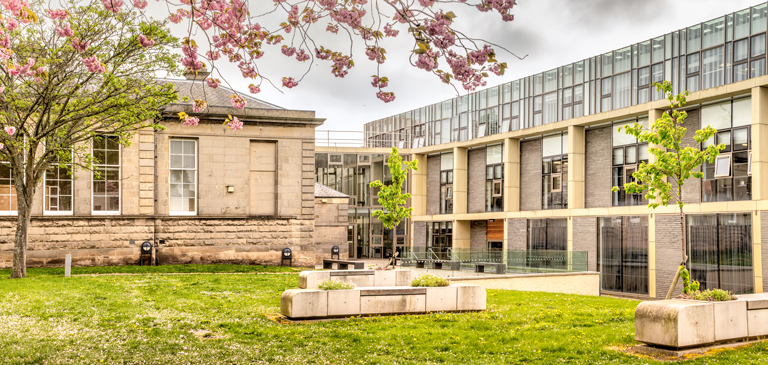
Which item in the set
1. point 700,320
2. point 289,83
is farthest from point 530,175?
point 289,83

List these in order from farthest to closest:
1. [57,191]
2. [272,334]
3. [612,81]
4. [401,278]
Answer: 1. [612,81]
2. [57,191]
3. [401,278]
4. [272,334]

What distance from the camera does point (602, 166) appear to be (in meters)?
40.4

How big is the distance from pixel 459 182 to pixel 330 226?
11510mm

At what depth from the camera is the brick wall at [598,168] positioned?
3991 centimetres

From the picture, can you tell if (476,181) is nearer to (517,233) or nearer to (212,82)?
(517,233)

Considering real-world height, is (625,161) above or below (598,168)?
above

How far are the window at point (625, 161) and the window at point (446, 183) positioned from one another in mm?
16200

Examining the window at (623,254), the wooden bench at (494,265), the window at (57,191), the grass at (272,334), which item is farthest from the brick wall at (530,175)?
the window at (57,191)

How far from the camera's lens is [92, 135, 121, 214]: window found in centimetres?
2880

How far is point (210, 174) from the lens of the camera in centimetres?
3053

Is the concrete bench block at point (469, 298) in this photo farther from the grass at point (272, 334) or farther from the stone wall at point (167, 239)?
the stone wall at point (167, 239)

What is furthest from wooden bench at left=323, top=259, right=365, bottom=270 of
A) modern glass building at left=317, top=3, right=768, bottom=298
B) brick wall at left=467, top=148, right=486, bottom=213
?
brick wall at left=467, top=148, right=486, bottom=213

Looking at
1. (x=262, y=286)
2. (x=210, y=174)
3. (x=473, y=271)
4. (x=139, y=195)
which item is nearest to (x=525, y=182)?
(x=473, y=271)

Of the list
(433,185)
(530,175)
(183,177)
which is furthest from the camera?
(433,185)
